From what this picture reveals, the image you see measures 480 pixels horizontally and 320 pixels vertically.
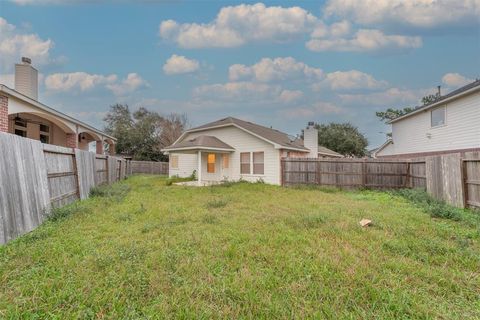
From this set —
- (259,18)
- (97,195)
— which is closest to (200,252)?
(97,195)

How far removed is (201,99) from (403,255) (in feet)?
78.0

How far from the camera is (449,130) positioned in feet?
40.8

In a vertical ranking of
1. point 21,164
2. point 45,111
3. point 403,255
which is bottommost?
point 403,255

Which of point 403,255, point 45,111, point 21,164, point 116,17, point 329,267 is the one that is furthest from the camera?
point 116,17

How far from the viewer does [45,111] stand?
34.8 feet

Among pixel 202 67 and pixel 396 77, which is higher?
pixel 202 67

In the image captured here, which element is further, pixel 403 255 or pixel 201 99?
pixel 201 99

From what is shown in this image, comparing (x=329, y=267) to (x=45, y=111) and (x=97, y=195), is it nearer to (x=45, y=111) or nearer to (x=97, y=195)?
(x=97, y=195)

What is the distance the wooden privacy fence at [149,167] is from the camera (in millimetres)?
26422

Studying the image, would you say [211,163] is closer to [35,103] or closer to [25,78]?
[35,103]

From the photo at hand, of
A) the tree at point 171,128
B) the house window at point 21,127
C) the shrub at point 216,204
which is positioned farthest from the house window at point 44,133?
the tree at point 171,128

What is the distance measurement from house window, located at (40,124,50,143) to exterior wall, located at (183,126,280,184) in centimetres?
894

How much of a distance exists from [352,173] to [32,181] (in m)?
12.3

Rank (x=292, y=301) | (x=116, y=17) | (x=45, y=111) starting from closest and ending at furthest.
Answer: (x=292, y=301)
(x=45, y=111)
(x=116, y=17)
